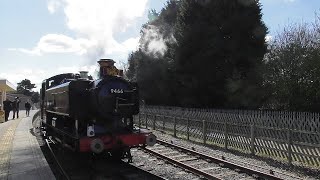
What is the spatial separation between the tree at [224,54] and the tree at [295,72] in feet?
3.00

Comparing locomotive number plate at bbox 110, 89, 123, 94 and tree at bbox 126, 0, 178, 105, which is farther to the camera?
tree at bbox 126, 0, 178, 105

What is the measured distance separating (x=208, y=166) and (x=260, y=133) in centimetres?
331

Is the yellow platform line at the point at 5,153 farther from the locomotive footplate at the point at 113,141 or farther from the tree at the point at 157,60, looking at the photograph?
the tree at the point at 157,60

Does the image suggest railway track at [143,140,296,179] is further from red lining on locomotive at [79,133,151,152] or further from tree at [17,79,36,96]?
tree at [17,79,36,96]

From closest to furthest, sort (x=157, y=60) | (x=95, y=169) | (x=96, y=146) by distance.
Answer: (x=96, y=146), (x=95, y=169), (x=157, y=60)

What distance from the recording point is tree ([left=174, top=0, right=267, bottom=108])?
26.6 metres

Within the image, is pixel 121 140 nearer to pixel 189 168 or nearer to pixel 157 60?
pixel 189 168

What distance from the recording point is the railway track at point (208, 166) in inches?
384

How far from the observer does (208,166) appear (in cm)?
1123

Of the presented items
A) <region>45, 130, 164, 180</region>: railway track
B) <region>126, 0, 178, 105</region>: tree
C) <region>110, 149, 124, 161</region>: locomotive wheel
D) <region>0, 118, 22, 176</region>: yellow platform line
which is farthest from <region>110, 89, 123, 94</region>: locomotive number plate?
<region>126, 0, 178, 105</region>: tree

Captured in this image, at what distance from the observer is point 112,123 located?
1094 cm

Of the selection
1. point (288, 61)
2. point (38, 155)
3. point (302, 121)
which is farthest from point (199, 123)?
point (288, 61)

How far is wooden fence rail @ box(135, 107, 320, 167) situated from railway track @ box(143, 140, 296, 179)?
1.89 m

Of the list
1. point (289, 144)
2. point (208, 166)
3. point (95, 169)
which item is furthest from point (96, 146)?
A: point (289, 144)
